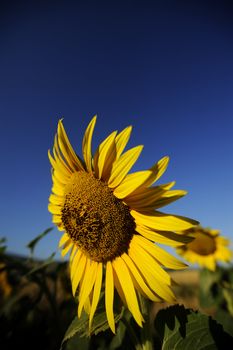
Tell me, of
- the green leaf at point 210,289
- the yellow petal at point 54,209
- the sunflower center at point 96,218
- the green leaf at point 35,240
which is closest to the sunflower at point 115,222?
the sunflower center at point 96,218

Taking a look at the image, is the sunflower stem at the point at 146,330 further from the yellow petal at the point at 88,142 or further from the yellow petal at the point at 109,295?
the yellow petal at the point at 88,142

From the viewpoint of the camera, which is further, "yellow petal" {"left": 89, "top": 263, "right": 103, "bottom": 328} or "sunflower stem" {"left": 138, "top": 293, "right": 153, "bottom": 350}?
"yellow petal" {"left": 89, "top": 263, "right": 103, "bottom": 328}

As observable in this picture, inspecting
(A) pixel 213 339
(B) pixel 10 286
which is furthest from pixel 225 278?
(A) pixel 213 339

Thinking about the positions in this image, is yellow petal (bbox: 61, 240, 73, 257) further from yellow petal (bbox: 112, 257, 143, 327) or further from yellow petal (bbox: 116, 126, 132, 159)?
yellow petal (bbox: 116, 126, 132, 159)

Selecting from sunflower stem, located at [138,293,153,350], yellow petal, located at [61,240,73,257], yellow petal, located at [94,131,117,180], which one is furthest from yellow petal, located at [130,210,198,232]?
yellow petal, located at [61,240,73,257]

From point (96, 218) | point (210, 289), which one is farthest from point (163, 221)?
point (210, 289)

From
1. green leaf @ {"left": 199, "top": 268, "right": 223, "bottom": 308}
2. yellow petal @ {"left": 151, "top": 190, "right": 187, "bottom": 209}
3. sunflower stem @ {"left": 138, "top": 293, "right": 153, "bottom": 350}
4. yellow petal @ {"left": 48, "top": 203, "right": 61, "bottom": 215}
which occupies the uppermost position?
yellow petal @ {"left": 48, "top": 203, "right": 61, "bottom": 215}

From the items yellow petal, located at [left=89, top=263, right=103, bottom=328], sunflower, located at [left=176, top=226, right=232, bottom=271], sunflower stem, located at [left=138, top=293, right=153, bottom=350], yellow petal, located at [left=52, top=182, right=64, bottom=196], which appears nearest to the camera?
sunflower stem, located at [left=138, top=293, right=153, bottom=350]
